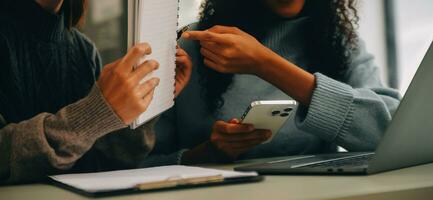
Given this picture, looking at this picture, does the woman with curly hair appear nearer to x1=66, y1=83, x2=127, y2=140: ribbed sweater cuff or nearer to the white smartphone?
the white smartphone

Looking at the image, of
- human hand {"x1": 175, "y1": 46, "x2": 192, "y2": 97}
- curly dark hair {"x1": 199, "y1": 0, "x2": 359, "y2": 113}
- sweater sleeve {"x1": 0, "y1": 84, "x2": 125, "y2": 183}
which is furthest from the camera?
curly dark hair {"x1": 199, "y1": 0, "x2": 359, "y2": 113}

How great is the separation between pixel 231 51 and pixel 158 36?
19cm

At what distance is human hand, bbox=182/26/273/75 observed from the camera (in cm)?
90

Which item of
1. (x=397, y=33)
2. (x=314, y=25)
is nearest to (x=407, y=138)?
(x=314, y=25)

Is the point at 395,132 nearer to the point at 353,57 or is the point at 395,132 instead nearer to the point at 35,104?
the point at 35,104

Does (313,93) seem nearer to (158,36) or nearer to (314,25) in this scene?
(158,36)

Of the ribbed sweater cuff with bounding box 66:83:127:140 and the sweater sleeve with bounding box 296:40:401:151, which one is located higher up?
the ribbed sweater cuff with bounding box 66:83:127:140

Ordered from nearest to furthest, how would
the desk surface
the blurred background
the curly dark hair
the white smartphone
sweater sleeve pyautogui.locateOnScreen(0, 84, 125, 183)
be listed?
the desk surface → sweater sleeve pyautogui.locateOnScreen(0, 84, 125, 183) → the white smartphone → the curly dark hair → the blurred background

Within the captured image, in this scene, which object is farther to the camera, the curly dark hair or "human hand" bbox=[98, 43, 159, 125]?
the curly dark hair

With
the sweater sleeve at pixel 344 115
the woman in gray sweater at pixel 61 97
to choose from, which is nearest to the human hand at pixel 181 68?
the woman in gray sweater at pixel 61 97

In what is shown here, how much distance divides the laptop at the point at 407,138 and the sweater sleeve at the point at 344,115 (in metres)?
0.22

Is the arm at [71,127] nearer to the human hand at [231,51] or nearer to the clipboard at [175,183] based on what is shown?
the clipboard at [175,183]

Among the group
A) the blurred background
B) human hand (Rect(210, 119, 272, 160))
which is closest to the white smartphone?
human hand (Rect(210, 119, 272, 160))

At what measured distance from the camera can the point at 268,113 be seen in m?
0.90
